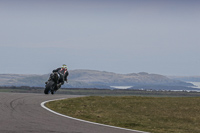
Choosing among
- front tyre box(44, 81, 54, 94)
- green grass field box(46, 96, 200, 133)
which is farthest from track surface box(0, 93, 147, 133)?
front tyre box(44, 81, 54, 94)

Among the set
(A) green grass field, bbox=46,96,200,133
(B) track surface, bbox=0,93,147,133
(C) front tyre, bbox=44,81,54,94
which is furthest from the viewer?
(C) front tyre, bbox=44,81,54,94

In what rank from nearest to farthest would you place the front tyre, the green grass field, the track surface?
the track surface, the green grass field, the front tyre

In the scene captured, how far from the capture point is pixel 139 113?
2088 cm

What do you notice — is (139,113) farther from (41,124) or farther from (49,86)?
(49,86)

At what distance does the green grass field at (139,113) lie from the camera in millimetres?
16531

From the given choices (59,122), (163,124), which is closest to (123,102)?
(163,124)

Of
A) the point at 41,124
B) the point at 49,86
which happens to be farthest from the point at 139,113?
the point at 49,86

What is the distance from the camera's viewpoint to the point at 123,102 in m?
25.3

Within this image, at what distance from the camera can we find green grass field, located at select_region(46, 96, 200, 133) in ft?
54.2

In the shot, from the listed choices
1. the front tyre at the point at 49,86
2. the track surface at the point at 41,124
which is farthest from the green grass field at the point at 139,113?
the front tyre at the point at 49,86

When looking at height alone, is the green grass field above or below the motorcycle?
below

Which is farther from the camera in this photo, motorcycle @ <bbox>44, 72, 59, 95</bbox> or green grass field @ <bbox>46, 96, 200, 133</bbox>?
motorcycle @ <bbox>44, 72, 59, 95</bbox>

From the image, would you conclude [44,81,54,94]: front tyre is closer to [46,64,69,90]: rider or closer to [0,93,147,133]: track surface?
[46,64,69,90]: rider

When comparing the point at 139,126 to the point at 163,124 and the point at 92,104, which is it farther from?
the point at 92,104
